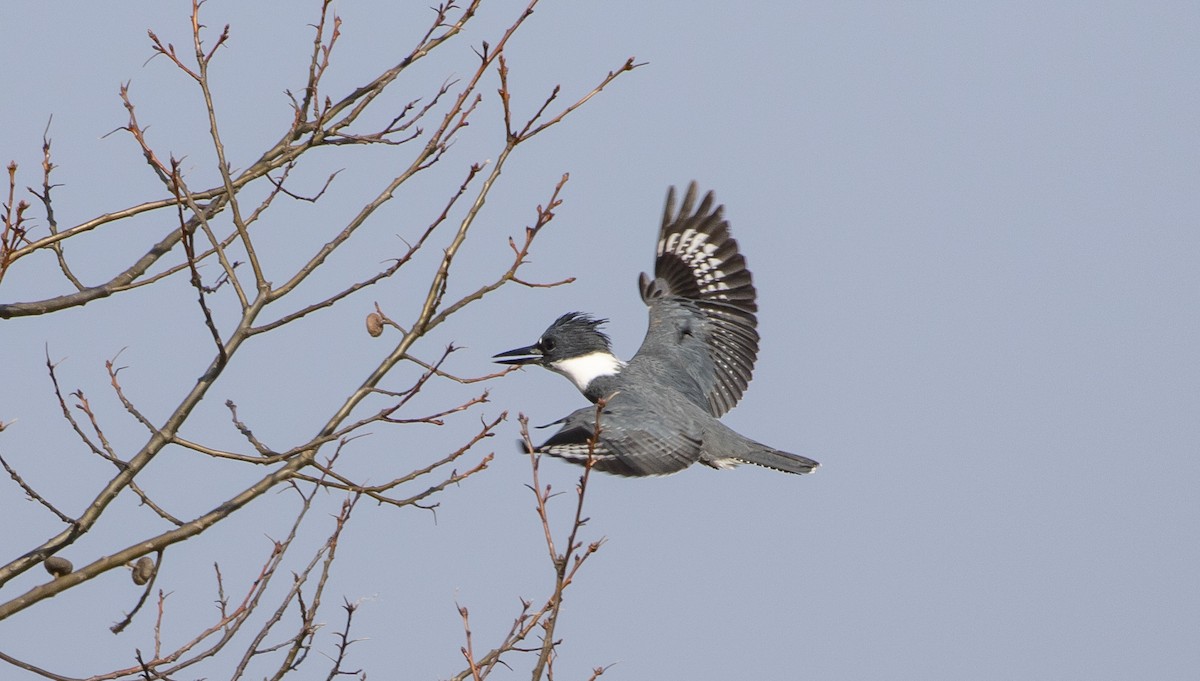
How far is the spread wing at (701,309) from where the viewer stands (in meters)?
7.49

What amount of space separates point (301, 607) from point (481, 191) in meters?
1.42

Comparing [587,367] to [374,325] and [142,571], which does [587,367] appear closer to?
[374,325]

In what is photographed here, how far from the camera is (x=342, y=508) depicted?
405 centimetres

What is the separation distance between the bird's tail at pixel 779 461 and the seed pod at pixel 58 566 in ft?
12.6

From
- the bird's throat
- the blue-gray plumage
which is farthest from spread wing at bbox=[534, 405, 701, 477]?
the bird's throat

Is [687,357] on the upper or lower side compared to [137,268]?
upper

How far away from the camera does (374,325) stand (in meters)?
3.80

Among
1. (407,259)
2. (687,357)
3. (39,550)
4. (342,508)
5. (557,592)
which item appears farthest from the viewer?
(687,357)

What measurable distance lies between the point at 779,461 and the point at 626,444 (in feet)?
4.14

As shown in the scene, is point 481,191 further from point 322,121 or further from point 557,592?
point 557,592

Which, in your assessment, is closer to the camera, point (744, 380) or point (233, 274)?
point (233, 274)

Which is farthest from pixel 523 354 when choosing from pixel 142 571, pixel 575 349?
pixel 142 571

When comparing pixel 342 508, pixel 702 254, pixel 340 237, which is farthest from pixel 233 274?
pixel 702 254

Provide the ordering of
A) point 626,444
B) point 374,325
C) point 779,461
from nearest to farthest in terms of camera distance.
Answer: point 374,325
point 626,444
point 779,461
